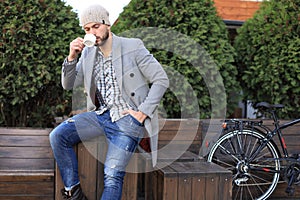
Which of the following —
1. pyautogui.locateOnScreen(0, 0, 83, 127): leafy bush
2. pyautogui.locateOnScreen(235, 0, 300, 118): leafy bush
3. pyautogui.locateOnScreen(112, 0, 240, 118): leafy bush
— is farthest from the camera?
pyautogui.locateOnScreen(235, 0, 300, 118): leafy bush

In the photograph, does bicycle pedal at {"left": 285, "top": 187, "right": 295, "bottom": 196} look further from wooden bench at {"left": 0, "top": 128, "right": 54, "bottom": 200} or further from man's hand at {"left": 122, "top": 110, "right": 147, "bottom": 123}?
wooden bench at {"left": 0, "top": 128, "right": 54, "bottom": 200}

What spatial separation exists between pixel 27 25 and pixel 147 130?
6.76ft

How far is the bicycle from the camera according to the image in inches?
150

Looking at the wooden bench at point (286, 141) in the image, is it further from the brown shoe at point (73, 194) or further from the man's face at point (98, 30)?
the man's face at point (98, 30)

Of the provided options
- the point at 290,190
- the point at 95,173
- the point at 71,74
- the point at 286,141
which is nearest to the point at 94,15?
the point at 71,74

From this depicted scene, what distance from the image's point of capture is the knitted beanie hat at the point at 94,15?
274 cm

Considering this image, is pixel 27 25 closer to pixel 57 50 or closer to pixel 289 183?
pixel 57 50

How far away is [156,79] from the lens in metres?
2.79

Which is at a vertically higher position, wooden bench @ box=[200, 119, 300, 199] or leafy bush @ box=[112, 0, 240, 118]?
leafy bush @ box=[112, 0, 240, 118]

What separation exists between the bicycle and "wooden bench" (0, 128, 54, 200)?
146 centimetres

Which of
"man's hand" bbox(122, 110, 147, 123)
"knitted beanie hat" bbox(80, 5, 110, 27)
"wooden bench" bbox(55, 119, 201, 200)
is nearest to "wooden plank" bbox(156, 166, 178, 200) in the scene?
"wooden bench" bbox(55, 119, 201, 200)

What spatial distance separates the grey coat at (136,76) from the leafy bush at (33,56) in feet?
4.82

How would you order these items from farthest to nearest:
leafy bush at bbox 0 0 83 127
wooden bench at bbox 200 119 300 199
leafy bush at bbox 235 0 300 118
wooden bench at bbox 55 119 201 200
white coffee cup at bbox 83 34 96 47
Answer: leafy bush at bbox 235 0 300 118 < leafy bush at bbox 0 0 83 127 < wooden bench at bbox 200 119 300 199 < wooden bench at bbox 55 119 201 200 < white coffee cup at bbox 83 34 96 47

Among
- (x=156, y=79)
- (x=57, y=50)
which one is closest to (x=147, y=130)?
(x=156, y=79)
